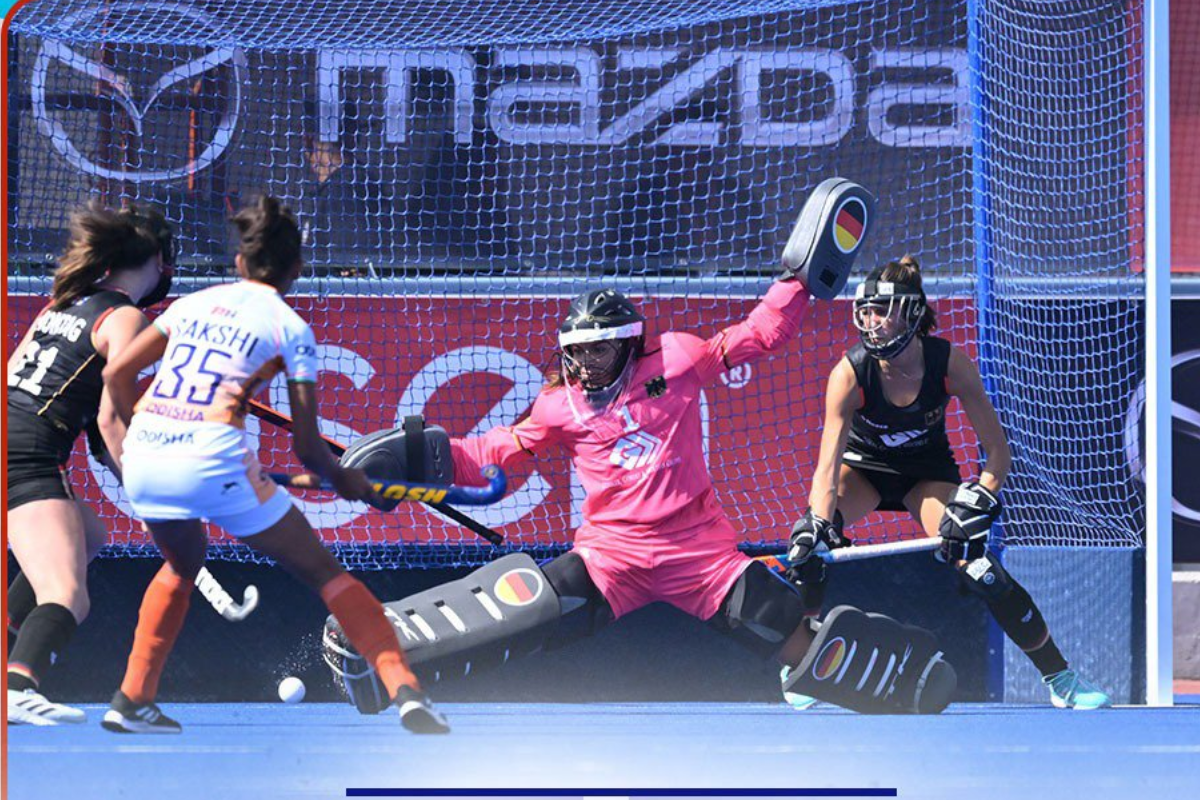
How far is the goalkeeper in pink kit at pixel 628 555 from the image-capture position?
543 centimetres

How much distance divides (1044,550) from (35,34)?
4.28m

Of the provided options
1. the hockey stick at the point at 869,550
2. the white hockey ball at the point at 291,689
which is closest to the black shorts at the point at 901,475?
the hockey stick at the point at 869,550

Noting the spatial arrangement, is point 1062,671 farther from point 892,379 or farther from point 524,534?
point 524,534

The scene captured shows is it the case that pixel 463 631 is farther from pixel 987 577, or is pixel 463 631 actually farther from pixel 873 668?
pixel 987 577

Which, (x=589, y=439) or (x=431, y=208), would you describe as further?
(x=431, y=208)

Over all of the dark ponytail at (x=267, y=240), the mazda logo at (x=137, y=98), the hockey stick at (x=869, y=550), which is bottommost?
the hockey stick at (x=869, y=550)

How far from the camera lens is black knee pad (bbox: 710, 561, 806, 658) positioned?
5.46 m

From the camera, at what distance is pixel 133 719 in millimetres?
4309

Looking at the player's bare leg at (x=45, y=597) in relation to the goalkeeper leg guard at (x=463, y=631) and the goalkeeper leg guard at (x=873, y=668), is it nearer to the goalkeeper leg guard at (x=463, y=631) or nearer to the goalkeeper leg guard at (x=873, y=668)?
the goalkeeper leg guard at (x=463, y=631)

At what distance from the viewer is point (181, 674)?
664cm

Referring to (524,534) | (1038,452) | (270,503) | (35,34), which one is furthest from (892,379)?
(35,34)

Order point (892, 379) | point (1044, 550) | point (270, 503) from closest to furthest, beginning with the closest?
point (270, 503) < point (892, 379) < point (1044, 550)

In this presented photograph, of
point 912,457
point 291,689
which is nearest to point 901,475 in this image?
point 912,457

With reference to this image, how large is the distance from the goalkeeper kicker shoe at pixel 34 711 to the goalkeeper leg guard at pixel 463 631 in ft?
3.08
